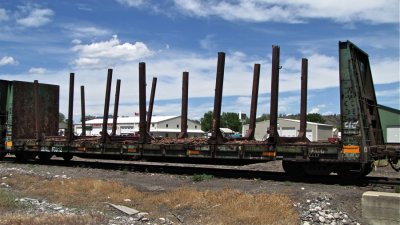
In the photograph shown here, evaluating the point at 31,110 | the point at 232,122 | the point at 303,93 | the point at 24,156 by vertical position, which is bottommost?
the point at 24,156

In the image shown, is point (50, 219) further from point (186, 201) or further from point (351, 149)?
Answer: point (351, 149)

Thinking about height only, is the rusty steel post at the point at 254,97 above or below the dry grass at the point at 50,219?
above

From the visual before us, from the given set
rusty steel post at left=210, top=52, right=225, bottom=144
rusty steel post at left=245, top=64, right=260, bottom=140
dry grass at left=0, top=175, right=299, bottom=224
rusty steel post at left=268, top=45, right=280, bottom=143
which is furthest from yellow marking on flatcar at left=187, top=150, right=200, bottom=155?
dry grass at left=0, top=175, right=299, bottom=224

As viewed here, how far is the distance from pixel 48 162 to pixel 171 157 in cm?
832

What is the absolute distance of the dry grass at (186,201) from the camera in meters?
8.40

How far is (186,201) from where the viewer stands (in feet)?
32.7

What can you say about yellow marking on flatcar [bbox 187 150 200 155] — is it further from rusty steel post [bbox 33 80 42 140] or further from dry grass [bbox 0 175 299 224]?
rusty steel post [bbox 33 80 42 140]

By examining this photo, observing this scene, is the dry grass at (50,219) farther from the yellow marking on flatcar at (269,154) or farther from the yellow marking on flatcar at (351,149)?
the yellow marking on flatcar at (351,149)

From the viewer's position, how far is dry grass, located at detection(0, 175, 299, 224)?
27.6 ft

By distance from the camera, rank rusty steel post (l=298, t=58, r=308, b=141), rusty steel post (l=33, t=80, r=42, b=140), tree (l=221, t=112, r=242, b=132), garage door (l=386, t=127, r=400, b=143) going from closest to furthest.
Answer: rusty steel post (l=298, t=58, r=308, b=141), rusty steel post (l=33, t=80, r=42, b=140), garage door (l=386, t=127, r=400, b=143), tree (l=221, t=112, r=242, b=132)

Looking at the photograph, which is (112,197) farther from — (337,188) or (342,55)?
(342,55)

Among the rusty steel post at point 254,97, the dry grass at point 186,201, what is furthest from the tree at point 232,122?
the dry grass at point 186,201

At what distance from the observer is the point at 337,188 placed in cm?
1109

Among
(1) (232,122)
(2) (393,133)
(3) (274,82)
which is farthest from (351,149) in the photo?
(1) (232,122)
